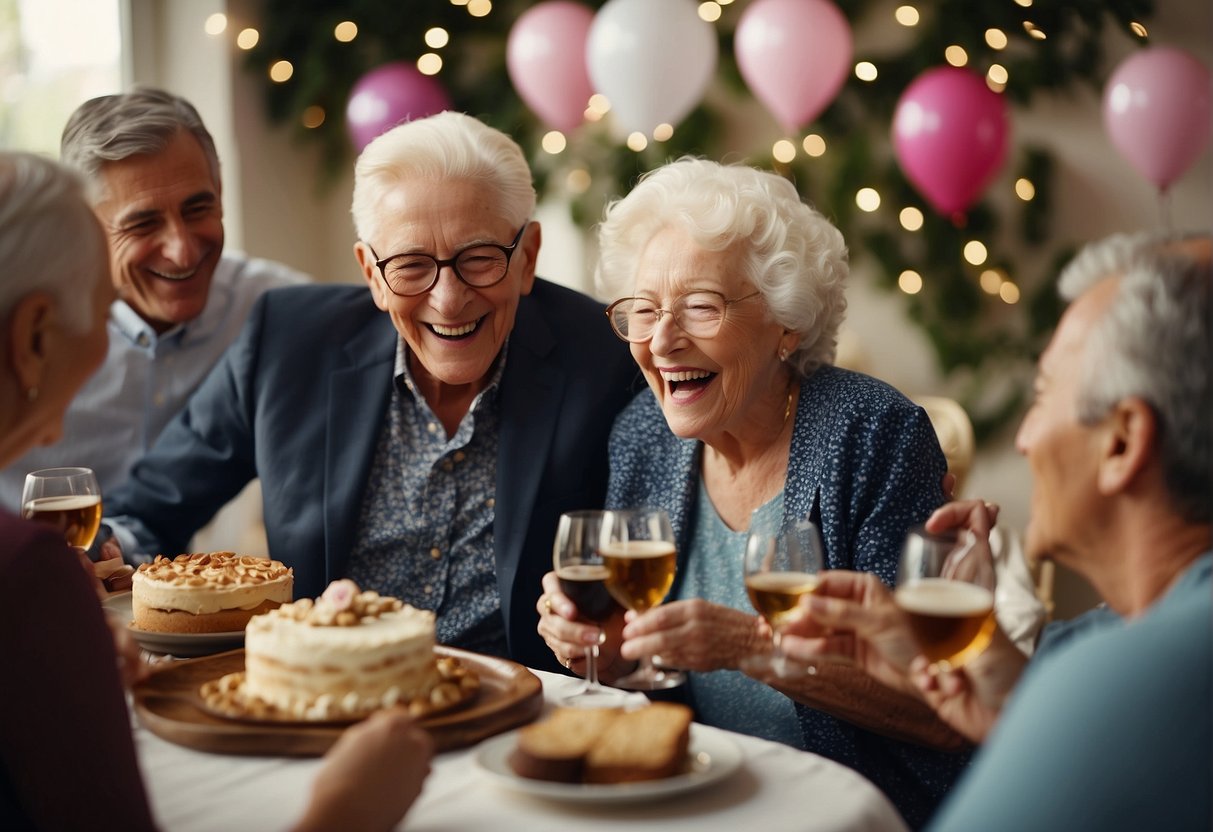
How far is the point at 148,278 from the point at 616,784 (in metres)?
2.19

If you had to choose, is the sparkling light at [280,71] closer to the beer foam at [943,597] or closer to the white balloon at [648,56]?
the white balloon at [648,56]

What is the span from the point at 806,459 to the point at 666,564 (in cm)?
62

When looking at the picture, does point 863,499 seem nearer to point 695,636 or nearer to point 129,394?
point 695,636

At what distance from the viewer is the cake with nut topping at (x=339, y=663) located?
1.64 m

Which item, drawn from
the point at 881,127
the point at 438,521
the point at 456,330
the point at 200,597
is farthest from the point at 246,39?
the point at 200,597

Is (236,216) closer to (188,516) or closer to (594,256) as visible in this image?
(594,256)

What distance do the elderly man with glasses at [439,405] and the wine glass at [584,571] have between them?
0.69 meters

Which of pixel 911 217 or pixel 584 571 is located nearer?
pixel 584 571

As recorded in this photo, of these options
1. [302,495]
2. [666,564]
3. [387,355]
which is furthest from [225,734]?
[387,355]

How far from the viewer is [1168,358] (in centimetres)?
126

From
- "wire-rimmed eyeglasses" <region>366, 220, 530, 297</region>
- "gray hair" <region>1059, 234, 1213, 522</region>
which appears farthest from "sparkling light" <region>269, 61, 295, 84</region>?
"gray hair" <region>1059, 234, 1213, 522</region>

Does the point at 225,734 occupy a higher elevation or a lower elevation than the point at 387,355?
lower

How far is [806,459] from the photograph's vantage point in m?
2.35

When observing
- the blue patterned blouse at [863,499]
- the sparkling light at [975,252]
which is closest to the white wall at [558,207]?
the sparkling light at [975,252]
